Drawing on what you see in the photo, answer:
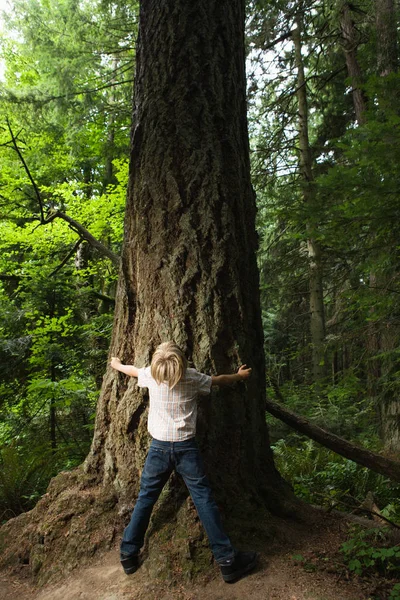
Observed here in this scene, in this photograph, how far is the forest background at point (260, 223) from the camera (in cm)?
495

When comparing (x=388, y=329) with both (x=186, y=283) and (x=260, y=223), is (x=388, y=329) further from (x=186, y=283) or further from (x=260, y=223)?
(x=260, y=223)

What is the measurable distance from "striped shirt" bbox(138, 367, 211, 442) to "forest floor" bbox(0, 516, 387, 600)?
0.88m

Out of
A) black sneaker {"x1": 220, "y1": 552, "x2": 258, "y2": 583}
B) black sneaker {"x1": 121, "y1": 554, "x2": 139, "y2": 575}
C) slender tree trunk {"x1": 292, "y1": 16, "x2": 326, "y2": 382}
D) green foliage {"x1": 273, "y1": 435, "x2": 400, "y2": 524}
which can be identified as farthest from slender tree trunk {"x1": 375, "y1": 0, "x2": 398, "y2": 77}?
black sneaker {"x1": 121, "y1": 554, "x2": 139, "y2": 575}

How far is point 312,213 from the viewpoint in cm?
546

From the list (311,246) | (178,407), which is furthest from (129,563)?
(311,246)

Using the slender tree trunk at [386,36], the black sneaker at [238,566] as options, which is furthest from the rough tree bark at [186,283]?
the slender tree trunk at [386,36]

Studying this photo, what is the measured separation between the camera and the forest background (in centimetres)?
495

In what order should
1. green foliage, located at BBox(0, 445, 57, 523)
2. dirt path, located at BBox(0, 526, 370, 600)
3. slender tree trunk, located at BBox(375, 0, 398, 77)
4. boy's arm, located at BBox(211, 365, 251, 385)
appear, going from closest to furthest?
1. dirt path, located at BBox(0, 526, 370, 600)
2. boy's arm, located at BBox(211, 365, 251, 385)
3. green foliage, located at BBox(0, 445, 57, 523)
4. slender tree trunk, located at BBox(375, 0, 398, 77)

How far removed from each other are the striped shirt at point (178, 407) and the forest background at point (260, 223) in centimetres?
129

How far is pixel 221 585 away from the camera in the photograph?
8.33 feet

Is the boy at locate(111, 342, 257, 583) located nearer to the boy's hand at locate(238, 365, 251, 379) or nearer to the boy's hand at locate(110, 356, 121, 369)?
the boy's hand at locate(238, 365, 251, 379)

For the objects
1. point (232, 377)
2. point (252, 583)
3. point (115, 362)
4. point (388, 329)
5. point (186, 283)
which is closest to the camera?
point (252, 583)

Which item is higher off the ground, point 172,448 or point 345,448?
point 172,448

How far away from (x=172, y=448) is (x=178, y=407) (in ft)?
0.91
